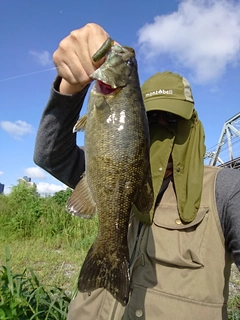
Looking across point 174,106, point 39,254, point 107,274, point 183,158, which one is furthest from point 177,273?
point 39,254

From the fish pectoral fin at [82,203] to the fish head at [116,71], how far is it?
1.90 ft

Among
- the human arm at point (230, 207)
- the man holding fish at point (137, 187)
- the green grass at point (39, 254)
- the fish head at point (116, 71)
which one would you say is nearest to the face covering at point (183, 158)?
the man holding fish at point (137, 187)

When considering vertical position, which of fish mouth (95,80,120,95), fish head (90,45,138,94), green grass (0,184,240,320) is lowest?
green grass (0,184,240,320)

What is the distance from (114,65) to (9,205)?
11801 millimetres

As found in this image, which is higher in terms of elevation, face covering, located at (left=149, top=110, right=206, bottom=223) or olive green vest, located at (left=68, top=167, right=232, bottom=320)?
face covering, located at (left=149, top=110, right=206, bottom=223)

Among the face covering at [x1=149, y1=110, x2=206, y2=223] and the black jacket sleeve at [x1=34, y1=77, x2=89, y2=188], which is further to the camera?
the face covering at [x1=149, y1=110, x2=206, y2=223]

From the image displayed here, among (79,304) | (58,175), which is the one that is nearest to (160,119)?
(58,175)

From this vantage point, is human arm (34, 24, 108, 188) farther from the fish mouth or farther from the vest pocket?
the vest pocket

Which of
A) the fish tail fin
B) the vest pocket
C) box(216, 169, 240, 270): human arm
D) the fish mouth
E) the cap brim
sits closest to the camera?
the fish tail fin

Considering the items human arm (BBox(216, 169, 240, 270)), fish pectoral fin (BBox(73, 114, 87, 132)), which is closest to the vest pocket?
human arm (BBox(216, 169, 240, 270))

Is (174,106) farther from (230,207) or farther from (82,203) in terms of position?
(82,203)

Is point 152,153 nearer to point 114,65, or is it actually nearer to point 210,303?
point 114,65

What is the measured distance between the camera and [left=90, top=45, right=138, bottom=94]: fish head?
184 cm

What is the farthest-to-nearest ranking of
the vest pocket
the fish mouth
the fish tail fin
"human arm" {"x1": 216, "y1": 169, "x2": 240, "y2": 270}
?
the vest pocket → "human arm" {"x1": 216, "y1": 169, "x2": 240, "y2": 270} → the fish mouth → the fish tail fin
